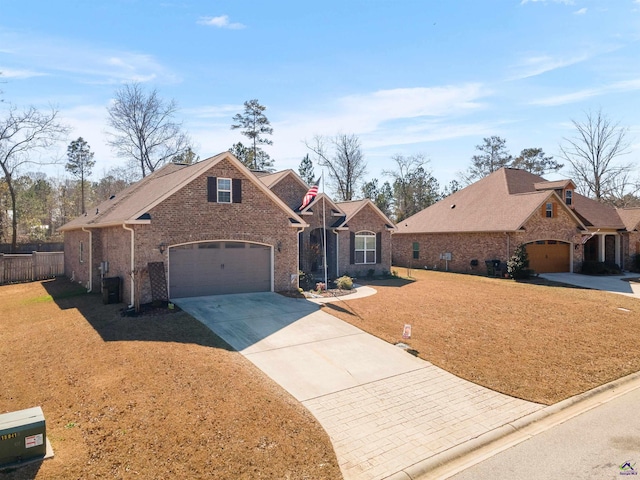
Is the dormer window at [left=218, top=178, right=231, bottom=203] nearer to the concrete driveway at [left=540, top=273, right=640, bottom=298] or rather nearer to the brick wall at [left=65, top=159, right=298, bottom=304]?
the brick wall at [left=65, top=159, right=298, bottom=304]

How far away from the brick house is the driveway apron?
2758 mm

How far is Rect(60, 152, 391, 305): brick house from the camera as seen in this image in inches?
567

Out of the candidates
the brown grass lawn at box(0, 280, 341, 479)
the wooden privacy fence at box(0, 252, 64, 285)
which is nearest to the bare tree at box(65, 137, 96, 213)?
the wooden privacy fence at box(0, 252, 64, 285)

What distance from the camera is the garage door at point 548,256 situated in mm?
26172

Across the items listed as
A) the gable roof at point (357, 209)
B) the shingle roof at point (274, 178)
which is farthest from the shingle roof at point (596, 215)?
the shingle roof at point (274, 178)

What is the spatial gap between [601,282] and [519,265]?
4874 mm

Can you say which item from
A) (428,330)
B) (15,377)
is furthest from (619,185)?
(15,377)

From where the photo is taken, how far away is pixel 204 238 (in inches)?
608

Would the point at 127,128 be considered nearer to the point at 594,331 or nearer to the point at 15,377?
the point at 15,377

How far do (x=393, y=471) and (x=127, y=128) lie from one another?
41.5 m

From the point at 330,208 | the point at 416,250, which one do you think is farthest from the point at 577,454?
Result: the point at 416,250

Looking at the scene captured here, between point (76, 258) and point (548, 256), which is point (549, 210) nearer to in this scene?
point (548, 256)

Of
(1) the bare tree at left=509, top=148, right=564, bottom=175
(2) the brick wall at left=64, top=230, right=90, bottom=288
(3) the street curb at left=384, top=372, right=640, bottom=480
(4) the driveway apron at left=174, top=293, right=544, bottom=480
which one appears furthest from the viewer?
(1) the bare tree at left=509, top=148, right=564, bottom=175

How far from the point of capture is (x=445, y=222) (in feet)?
98.8
